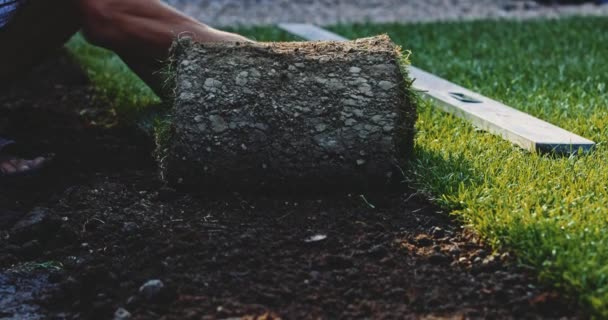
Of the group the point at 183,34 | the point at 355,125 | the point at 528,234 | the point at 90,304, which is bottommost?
the point at 90,304

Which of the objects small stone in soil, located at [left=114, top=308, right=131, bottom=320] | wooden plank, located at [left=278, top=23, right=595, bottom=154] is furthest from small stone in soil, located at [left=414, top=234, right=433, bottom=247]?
small stone in soil, located at [left=114, top=308, right=131, bottom=320]

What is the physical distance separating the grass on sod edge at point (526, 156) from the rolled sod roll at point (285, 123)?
7.8 inches

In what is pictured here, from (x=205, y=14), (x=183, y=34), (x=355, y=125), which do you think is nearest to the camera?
(x=355, y=125)

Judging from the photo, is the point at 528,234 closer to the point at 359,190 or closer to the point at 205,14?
the point at 359,190

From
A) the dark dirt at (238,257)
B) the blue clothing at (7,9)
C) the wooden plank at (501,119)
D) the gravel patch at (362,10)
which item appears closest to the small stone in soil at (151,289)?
the dark dirt at (238,257)

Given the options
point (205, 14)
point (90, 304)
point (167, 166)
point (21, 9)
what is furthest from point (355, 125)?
point (205, 14)

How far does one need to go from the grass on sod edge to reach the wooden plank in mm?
60

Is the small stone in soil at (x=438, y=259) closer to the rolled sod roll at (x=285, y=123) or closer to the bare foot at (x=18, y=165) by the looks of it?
the rolled sod roll at (x=285, y=123)

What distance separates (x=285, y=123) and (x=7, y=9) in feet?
4.20

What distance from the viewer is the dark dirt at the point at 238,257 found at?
2.09m

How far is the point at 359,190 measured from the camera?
8.93ft

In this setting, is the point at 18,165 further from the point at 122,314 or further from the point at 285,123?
the point at 122,314

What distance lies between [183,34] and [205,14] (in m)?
5.28

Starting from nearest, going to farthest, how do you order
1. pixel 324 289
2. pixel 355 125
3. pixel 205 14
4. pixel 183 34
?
pixel 324 289 → pixel 355 125 → pixel 183 34 → pixel 205 14
